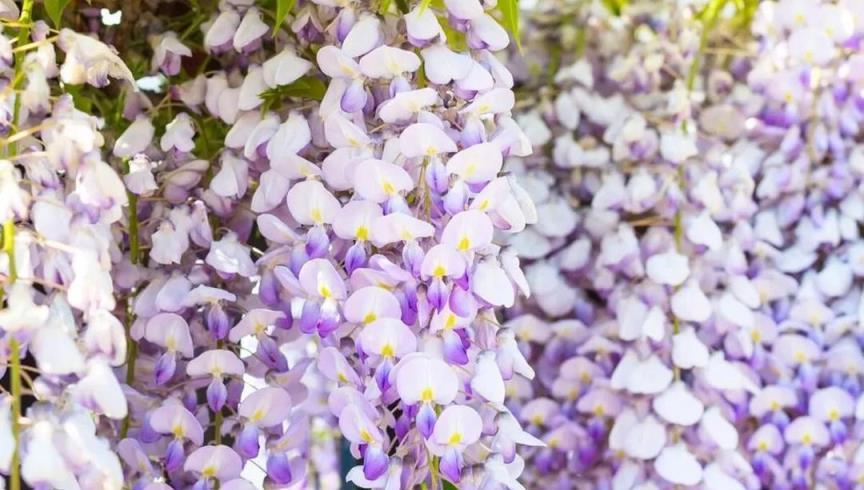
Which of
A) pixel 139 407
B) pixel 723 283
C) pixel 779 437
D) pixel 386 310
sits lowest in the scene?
pixel 779 437

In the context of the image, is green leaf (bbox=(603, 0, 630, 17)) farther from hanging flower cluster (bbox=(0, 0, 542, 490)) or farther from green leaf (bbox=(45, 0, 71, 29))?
green leaf (bbox=(45, 0, 71, 29))

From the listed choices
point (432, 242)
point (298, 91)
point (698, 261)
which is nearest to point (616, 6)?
point (698, 261)

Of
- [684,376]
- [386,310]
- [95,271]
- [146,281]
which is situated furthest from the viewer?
[684,376]

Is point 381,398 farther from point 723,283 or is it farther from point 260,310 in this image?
point 723,283

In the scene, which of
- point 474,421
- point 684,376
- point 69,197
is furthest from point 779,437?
point 69,197

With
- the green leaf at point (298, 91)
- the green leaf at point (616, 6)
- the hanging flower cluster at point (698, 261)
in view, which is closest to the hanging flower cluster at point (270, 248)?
the green leaf at point (298, 91)

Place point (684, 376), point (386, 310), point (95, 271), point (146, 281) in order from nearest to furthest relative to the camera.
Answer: point (95, 271) < point (386, 310) < point (146, 281) < point (684, 376)
